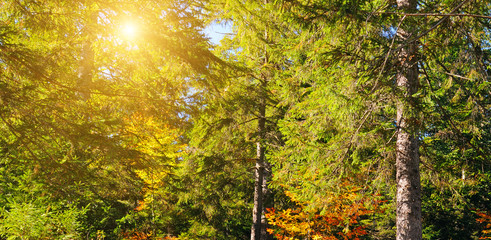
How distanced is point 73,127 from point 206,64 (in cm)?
289

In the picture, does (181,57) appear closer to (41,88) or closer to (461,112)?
(41,88)

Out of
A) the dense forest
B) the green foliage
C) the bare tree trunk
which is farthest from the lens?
the bare tree trunk

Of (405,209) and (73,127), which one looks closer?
(405,209)

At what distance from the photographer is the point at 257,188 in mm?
10312

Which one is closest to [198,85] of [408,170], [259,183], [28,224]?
[28,224]

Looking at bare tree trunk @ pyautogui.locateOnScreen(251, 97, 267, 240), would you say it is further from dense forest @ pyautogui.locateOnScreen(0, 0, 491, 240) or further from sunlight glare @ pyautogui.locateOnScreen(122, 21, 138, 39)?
sunlight glare @ pyautogui.locateOnScreen(122, 21, 138, 39)

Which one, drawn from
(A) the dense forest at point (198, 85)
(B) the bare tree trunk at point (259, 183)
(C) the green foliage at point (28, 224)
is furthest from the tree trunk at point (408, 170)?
(C) the green foliage at point (28, 224)

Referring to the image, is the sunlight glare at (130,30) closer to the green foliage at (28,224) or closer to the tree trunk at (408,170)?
the green foliage at (28,224)

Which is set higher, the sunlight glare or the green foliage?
the sunlight glare

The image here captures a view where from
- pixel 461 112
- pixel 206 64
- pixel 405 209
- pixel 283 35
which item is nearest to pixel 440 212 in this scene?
pixel 461 112

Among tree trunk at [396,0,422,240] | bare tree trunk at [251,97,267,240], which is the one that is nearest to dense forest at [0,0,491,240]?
tree trunk at [396,0,422,240]

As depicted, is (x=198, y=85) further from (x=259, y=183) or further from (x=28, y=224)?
(x=259, y=183)

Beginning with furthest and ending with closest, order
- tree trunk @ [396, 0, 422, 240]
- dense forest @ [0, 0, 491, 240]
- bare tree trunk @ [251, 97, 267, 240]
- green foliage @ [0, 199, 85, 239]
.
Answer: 1. bare tree trunk @ [251, 97, 267, 240]
2. tree trunk @ [396, 0, 422, 240]
3. green foliage @ [0, 199, 85, 239]
4. dense forest @ [0, 0, 491, 240]

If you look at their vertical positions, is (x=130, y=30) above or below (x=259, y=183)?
above
